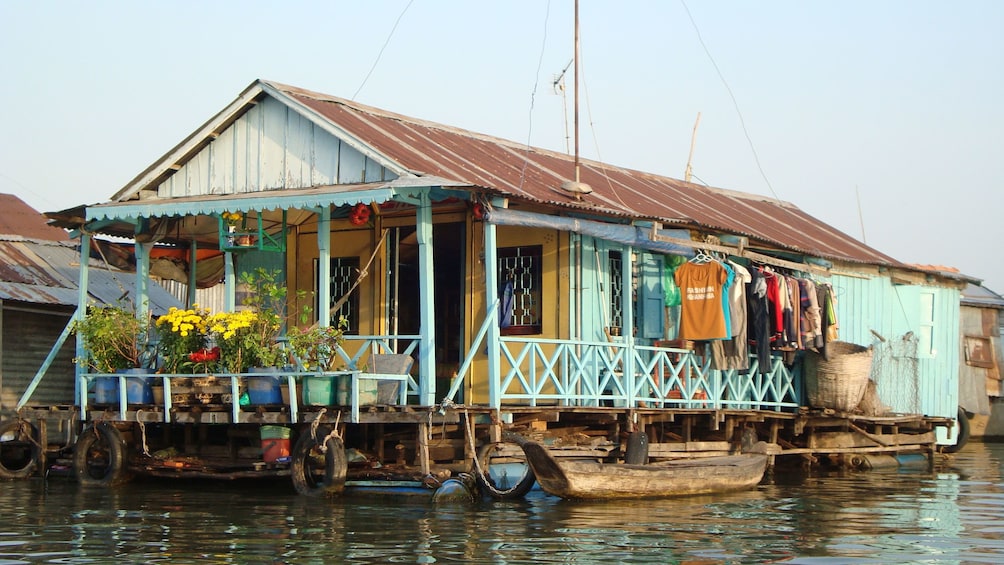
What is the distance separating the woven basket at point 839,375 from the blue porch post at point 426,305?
7692 millimetres

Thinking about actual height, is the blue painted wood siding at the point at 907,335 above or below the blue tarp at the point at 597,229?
below

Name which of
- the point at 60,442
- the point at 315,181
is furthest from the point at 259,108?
the point at 60,442

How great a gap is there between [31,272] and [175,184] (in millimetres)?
5710

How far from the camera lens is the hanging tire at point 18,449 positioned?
16656 mm

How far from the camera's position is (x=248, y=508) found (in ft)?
45.0

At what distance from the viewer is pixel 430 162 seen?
15727 mm

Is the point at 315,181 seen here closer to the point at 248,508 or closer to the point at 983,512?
the point at 248,508

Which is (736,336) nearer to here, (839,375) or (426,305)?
(839,375)

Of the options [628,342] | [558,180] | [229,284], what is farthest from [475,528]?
[558,180]

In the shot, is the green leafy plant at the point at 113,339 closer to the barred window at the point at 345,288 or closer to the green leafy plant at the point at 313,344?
the green leafy plant at the point at 313,344

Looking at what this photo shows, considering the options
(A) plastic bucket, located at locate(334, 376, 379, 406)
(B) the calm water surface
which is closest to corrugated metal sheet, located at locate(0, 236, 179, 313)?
(B) the calm water surface

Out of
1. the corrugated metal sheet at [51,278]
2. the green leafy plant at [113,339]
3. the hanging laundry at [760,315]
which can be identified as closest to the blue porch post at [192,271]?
the corrugated metal sheet at [51,278]

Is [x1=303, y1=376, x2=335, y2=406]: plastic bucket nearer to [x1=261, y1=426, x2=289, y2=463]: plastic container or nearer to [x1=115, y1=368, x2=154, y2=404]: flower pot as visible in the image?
[x1=261, y1=426, x2=289, y2=463]: plastic container

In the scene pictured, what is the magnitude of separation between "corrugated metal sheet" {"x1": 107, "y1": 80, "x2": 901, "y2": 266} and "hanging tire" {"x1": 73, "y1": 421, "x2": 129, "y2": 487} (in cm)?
293
